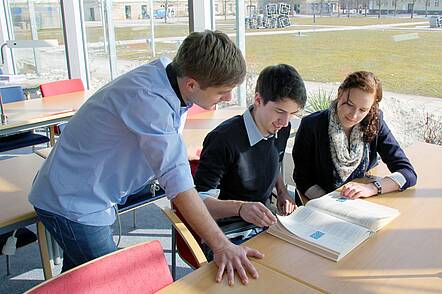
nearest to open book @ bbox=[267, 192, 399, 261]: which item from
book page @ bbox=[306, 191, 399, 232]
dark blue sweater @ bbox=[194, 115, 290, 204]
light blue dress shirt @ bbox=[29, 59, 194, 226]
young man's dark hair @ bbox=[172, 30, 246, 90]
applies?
book page @ bbox=[306, 191, 399, 232]

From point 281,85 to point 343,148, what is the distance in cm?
50

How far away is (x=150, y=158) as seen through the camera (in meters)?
1.20

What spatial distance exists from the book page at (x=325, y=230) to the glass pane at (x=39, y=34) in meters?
4.91

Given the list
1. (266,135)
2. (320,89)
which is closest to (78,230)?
(266,135)

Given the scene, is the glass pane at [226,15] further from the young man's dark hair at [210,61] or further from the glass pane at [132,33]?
the young man's dark hair at [210,61]

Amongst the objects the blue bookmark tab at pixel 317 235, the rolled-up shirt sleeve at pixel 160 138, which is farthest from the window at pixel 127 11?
the blue bookmark tab at pixel 317 235

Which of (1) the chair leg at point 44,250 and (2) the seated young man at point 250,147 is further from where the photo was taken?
(1) the chair leg at point 44,250

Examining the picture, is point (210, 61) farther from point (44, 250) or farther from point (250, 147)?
point (44, 250)

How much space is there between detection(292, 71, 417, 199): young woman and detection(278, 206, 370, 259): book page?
341 mm

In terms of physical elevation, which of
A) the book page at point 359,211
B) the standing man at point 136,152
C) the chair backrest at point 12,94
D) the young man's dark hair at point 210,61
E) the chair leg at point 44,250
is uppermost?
the young man's dark hair at point 210,61

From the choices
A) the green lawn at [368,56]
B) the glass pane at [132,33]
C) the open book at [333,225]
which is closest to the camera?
the open book at [333,225]

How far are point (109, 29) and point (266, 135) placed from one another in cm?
393

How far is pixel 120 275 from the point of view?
3.60ft

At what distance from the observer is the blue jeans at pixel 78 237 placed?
1354 mm
